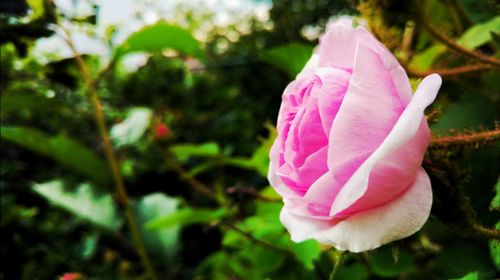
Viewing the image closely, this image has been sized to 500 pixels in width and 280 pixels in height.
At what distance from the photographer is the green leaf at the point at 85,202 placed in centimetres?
79

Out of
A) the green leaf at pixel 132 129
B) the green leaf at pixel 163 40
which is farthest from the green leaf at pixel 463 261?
the green leaf at pixel 132 129

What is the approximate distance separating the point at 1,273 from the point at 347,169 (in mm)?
609

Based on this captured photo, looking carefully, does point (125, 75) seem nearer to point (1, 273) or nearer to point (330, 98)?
point (1, 273)

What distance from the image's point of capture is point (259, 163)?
0.66m

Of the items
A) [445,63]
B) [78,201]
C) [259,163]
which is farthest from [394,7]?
[78,201]

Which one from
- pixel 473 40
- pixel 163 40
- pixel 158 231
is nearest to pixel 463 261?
pixel 473 40

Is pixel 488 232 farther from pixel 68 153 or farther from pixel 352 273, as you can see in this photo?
pixel 68 153

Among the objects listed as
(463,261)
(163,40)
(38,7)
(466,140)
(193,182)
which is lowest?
(463,261)

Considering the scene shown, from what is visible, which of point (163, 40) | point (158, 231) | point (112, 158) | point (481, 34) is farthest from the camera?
point (158, 231)

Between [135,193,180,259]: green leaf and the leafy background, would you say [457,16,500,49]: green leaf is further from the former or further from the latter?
[135,193,180,259]: green leaf

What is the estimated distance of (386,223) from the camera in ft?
0.78

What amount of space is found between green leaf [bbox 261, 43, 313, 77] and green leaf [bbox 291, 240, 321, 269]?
0.64ft

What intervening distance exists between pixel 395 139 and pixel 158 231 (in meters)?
0.70

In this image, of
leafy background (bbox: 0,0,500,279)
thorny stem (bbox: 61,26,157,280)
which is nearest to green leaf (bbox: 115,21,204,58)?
leafy background (bbox: 0,0,500,279)
